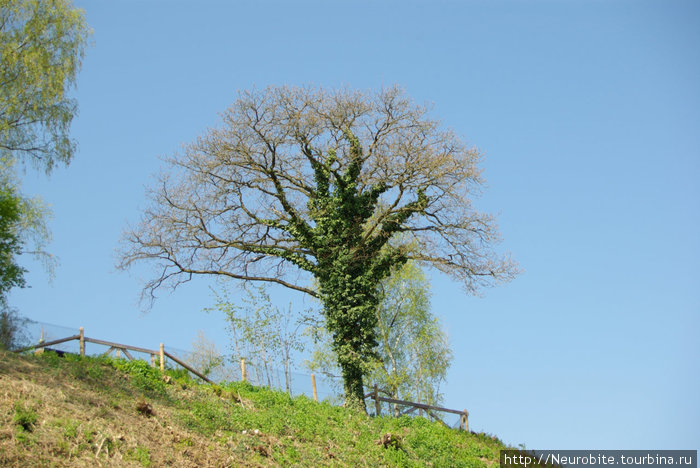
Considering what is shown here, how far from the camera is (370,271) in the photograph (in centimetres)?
2619

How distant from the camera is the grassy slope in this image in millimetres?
13562

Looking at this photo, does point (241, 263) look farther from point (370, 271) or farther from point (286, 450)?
point (286, 450)

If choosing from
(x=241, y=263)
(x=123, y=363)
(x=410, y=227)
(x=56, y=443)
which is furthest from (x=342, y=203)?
(x=56, y=443)

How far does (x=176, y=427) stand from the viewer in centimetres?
1596

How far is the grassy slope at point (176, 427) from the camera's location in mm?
13562

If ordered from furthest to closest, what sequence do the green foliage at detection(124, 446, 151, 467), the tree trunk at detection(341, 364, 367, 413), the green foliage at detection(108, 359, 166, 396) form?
the tree trunk at detection(341, 364, 367, 413), the green foliage at detection(108, 359, 166, 396), the green foliage at detection(124, 446, 151, 467)

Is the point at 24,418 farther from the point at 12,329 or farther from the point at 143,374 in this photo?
the point at 12,329

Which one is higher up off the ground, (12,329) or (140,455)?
(12,329)

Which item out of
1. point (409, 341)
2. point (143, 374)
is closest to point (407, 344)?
point (409, 341)

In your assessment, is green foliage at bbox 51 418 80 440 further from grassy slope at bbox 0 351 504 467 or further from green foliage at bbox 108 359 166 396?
green foliage at bbox 108 359 166 396

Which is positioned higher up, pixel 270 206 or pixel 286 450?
pixel 270 206

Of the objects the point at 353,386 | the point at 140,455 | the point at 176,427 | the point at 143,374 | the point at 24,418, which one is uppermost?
the point at 143,374

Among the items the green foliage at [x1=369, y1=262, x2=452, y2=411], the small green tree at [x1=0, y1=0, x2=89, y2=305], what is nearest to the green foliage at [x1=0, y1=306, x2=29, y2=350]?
the small green tree at [x1=0, y1=0, x2=89, y2=305]

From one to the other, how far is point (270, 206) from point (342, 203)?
9.62 feet
